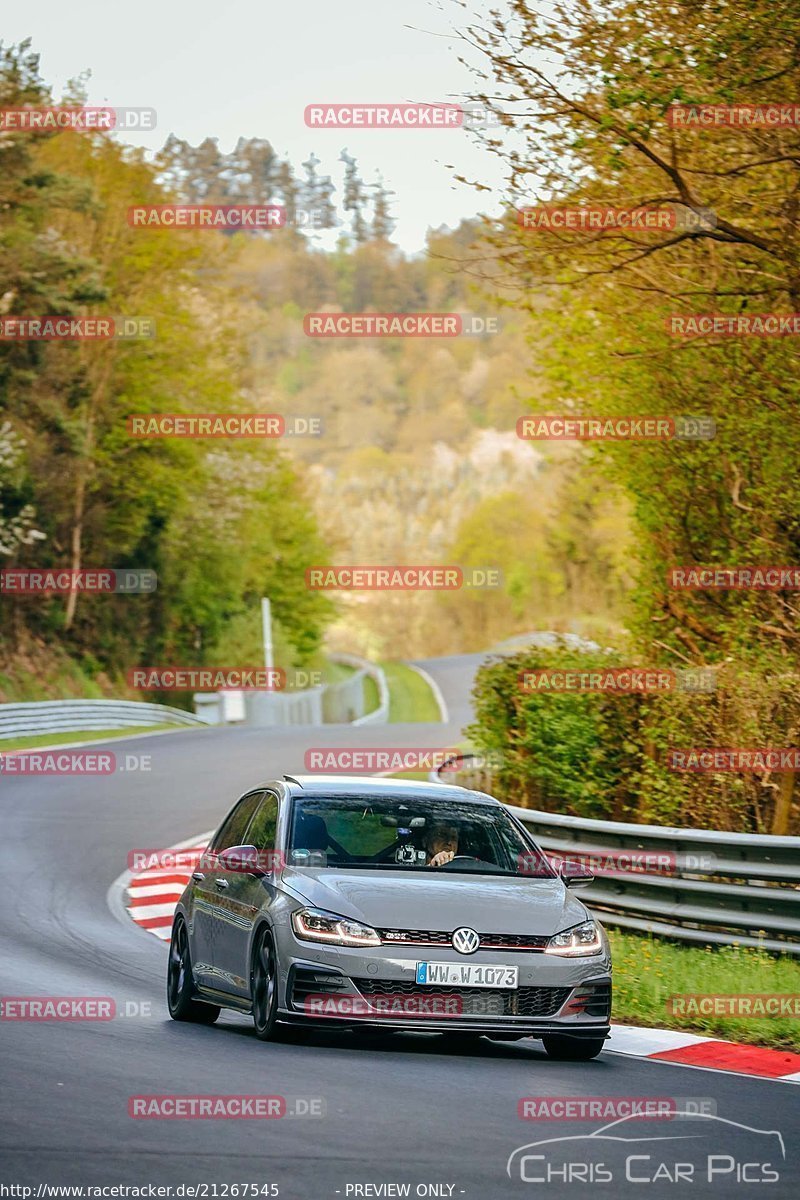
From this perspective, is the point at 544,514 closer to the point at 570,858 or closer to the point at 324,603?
the point at 324,603

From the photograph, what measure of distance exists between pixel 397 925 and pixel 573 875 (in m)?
1.33

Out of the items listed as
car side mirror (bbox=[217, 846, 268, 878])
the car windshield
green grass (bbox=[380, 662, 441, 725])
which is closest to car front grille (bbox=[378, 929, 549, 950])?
the car windshield

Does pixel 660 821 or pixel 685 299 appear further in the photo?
pixel 685 299

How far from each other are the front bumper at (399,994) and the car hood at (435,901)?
0.16 metres

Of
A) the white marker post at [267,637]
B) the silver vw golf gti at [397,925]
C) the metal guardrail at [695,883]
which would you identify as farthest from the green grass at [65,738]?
the silver vw golf gti at [397,925]

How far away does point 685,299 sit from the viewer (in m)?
19.3

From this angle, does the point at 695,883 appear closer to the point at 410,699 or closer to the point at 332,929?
the point at 332,929

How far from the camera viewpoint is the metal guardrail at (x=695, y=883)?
1224 centimetres

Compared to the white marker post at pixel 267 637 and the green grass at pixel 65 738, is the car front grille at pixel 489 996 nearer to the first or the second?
the green grass at pixel 65 738

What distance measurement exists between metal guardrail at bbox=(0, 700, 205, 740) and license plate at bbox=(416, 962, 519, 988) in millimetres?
27616

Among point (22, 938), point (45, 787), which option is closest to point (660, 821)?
point (22, 938)

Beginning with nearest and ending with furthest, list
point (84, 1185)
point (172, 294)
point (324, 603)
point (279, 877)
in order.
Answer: point (84, 1185), point (279, 877), point (172, 294), point (324, 603)

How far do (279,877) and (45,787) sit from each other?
1898 centimetres

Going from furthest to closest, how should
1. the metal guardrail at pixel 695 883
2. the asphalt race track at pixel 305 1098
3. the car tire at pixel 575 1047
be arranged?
1. the metal guardrail at pixel 695 883
2. the car tire at pixel 575 1047
3. the asphalt race track at pixel 305 1098
